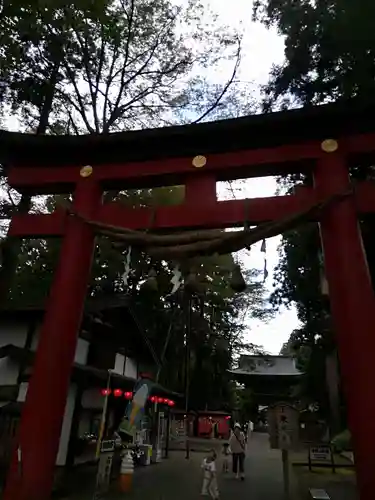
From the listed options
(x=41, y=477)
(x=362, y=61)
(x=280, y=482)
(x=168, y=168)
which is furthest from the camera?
(x=280, y=482)

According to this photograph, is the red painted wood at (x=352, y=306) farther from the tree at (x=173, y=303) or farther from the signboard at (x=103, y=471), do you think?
the signboard at (x=103, y=471)

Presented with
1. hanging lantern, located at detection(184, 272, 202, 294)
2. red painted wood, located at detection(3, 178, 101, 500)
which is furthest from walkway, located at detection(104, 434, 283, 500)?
hanging lantern, located at detection(184, 272, 202, 294)

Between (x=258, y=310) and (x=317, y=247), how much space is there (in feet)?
64.0

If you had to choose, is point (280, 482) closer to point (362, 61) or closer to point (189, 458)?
point (189, 458)

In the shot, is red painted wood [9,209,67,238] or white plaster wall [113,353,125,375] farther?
white plaster wall [113,353,125,375]

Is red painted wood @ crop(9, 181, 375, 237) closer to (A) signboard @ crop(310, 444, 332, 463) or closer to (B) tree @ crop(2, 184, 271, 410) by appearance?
(B) tree @ crop(2, 184, 271, 410)

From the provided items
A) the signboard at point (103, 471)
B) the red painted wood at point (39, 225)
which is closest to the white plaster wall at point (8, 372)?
the signboard at point (103, 471)

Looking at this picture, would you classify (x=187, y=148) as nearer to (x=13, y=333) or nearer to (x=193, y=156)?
(x=193, y=156)

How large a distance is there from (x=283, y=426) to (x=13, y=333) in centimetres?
735

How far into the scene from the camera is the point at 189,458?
17.4 metres

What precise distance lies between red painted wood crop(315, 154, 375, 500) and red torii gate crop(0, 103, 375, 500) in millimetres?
12

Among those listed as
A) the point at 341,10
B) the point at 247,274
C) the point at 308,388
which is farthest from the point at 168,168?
the point at 247,274

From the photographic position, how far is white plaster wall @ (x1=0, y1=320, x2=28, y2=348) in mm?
10836

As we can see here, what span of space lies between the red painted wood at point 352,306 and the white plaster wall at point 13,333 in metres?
8.58
